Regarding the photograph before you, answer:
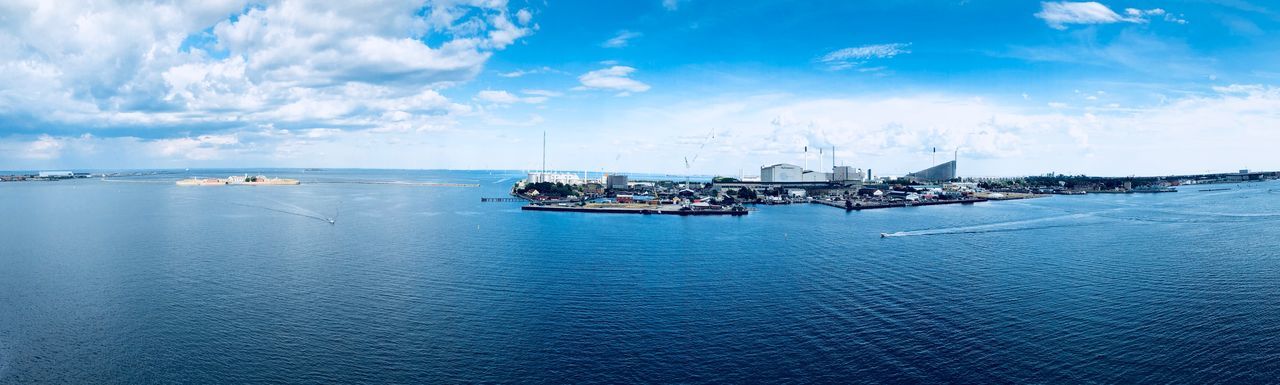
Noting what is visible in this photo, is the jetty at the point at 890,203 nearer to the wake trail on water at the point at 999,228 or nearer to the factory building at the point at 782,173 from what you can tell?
the wake trail on water at the point at 999,228

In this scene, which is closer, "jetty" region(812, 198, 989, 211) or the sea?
the sea

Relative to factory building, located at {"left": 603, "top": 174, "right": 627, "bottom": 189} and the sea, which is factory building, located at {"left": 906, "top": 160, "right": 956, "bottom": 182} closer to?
factory building, located at {"left": 603, "top": 174, "right": 627, "bottom": 189}

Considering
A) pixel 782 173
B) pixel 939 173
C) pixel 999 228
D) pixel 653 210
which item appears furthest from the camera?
pixel 939 173

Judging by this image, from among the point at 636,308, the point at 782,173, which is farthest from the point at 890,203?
the point at 636,308

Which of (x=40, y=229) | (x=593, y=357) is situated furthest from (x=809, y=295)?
(x=40, y=229)

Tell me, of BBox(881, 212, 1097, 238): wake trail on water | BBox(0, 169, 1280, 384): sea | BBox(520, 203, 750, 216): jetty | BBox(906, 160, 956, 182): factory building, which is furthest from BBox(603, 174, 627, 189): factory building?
BBox(906, 160, 956, 182): factory building

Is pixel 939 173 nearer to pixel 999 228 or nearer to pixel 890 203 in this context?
pixel 890 203

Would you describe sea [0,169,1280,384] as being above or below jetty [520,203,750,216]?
below

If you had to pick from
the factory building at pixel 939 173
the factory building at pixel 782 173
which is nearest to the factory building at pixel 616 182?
the factory building at pixel 782 173
